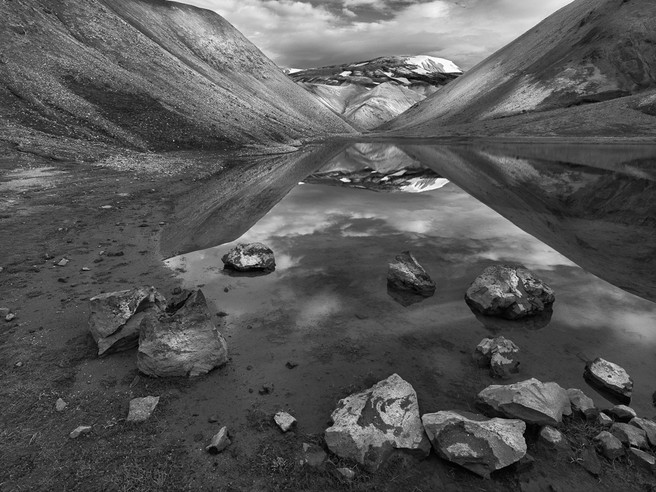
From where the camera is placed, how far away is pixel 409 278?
1262 cm

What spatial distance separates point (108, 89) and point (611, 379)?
65.5 meters

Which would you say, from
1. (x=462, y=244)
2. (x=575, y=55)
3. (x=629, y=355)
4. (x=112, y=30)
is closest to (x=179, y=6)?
(x=112, y=30)

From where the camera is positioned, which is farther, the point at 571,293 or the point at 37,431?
the point at 571,293

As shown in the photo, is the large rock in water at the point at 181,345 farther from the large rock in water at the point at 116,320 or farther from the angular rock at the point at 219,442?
the angular rock at the point at 219,442

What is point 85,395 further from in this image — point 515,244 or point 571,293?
point 515,244

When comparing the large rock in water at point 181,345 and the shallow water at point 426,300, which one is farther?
the shallow water at point 426,300

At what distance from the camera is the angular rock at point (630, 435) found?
603 cm

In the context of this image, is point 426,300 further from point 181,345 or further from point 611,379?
point 181,345

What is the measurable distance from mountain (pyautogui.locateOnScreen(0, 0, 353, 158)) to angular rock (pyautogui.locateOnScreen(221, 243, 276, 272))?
36554 millimetres

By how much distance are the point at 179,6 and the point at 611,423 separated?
145528mm

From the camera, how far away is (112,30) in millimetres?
70750

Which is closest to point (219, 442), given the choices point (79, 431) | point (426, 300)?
point (79, 431)

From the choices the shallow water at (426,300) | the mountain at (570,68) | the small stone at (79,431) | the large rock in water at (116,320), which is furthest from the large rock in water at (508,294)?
the mountain at (570,68)

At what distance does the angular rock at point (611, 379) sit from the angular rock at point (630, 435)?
1239 millimetres
